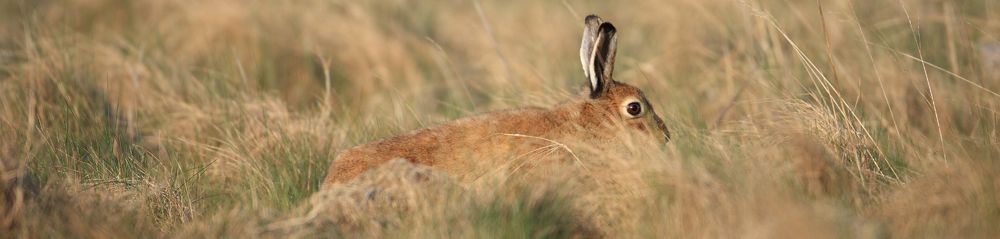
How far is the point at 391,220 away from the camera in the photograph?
4.14m

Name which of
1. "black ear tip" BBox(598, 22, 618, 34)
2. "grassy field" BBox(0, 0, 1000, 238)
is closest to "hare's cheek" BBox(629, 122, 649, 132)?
"grassy field" BBox(0, 0, 1000, 238)

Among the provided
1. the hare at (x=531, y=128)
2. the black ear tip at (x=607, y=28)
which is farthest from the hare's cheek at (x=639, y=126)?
the black ear tip at (x=607, y=28)

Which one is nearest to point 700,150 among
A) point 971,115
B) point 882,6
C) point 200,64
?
point 971,115

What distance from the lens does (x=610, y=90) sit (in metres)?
5.52

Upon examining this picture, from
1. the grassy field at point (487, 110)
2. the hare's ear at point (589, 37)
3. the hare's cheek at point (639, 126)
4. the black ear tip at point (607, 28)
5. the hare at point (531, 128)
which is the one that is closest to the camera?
the grassy field at point (487, 110)

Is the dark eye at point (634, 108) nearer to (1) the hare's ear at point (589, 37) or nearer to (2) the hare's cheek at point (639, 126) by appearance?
(2) the hare's cheek at point (639, 126)

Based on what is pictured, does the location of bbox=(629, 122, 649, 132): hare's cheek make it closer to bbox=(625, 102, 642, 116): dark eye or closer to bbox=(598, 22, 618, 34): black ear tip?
bbox=(625, 102, 642, 116): dark eye

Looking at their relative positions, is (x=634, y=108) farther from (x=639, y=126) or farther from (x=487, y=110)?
(x=487, y=110)

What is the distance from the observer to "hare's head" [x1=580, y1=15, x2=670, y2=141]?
5.30 metres

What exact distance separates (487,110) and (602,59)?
4.83 ft

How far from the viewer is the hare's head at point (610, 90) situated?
5305 millimetres

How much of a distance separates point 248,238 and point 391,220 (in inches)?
20.9

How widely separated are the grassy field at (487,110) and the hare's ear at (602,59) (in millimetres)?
414

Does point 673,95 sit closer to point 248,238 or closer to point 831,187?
point 831,187
